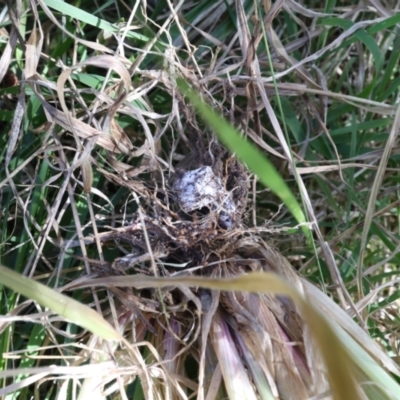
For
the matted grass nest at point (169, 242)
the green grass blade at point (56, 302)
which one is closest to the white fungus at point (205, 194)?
the matted grass nest at point (169, 242)

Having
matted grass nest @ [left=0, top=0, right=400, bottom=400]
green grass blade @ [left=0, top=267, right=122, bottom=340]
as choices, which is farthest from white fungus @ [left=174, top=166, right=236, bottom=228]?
green grass blade @ [left=0, top=267, right=122, bottom=340]

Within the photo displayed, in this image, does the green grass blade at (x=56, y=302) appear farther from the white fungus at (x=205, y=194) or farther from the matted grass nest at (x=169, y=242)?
the white fungus at (x=205, y=194)

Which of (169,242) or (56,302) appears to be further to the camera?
(169,242)

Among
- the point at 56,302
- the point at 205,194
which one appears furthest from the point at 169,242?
the point at 56,302

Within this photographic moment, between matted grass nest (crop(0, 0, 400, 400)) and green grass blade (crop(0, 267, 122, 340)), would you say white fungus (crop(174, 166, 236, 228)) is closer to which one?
matted grass nest (crop(0, 0, 400, 400))

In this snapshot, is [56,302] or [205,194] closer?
[56,302]

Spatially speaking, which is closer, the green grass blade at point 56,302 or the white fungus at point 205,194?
the green grass blade at point 56,302

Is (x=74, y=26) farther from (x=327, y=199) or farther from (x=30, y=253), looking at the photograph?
(x=327, y=199)

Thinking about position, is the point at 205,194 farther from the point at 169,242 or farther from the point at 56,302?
the point at 56,302

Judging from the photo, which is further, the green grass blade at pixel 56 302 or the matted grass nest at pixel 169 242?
the matted grass nest at pixel 169 242
